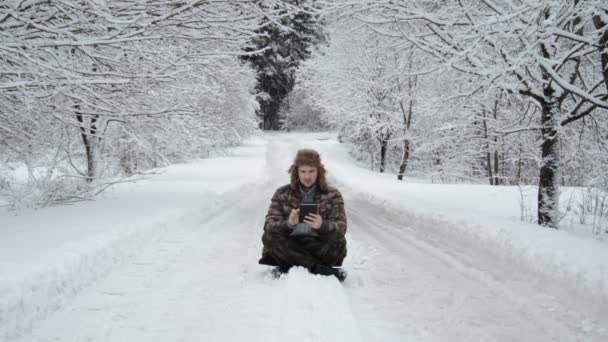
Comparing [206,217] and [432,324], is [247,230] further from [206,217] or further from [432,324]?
[432,324]

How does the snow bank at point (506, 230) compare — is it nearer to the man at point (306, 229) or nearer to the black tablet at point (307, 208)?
the man at point (306, 229)

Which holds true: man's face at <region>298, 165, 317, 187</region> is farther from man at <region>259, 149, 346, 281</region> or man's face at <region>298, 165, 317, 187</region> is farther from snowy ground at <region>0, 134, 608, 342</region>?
snowy ground at <region>0, 134, 608, 342</region>

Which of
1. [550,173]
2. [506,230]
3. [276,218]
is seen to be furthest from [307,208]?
[550,173]

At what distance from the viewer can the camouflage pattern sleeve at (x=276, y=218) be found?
459cm

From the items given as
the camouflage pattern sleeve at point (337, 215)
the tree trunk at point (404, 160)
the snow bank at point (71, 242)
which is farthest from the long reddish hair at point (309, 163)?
the tree trunk at point (404, 160)

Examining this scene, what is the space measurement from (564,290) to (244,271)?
3.54m

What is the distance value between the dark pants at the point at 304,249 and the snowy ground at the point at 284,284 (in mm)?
174

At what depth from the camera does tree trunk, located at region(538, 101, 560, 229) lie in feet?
23.6

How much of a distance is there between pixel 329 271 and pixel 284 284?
1.79 ft

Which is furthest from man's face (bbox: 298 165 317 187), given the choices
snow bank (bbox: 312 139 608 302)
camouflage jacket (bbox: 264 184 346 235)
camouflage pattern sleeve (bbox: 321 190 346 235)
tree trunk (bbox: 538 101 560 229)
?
tree trunk (bbox: 538 101 560 229)

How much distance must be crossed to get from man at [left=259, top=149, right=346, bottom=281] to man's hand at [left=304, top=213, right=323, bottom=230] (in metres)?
0.21

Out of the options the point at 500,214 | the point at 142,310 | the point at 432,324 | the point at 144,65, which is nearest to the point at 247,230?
the point at 144,65

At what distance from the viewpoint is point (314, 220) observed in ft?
14.1

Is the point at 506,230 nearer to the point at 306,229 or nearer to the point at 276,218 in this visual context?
the point at 306,229
